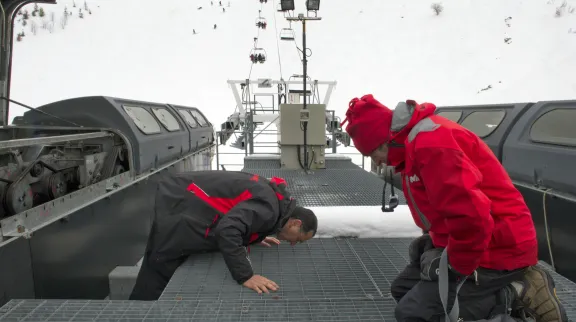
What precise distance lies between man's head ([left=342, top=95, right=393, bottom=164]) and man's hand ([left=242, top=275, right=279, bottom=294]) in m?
1.17

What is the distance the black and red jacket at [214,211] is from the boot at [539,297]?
149 centimetres

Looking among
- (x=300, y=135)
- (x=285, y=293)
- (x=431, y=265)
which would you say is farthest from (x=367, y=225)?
(x=300, y=135)

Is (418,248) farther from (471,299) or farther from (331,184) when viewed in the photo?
(331,184)

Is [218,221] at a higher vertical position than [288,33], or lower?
lower

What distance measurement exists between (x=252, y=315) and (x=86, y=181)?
2246 millimetres

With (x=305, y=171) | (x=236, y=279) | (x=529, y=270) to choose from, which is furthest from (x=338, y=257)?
(x=305, y=171)

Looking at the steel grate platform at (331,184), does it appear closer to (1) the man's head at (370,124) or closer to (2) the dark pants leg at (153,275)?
(2) the dark pants leg at (153,275)

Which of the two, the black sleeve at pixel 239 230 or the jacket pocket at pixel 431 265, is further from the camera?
the black sleeve at pixel 239 230

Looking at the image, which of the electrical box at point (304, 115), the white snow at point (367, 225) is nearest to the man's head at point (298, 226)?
the white snow at point (367, 225)

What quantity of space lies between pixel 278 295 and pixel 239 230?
489 millimetres

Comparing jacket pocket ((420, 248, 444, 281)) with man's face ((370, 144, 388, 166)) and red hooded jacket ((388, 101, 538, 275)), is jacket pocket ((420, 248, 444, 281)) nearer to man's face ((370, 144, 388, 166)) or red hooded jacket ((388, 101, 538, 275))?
red hooded jacket ((388, 101, 538, 275))

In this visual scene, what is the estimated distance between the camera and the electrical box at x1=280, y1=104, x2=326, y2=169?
746 cm

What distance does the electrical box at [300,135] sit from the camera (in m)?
7.46

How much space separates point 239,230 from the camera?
2533mm
